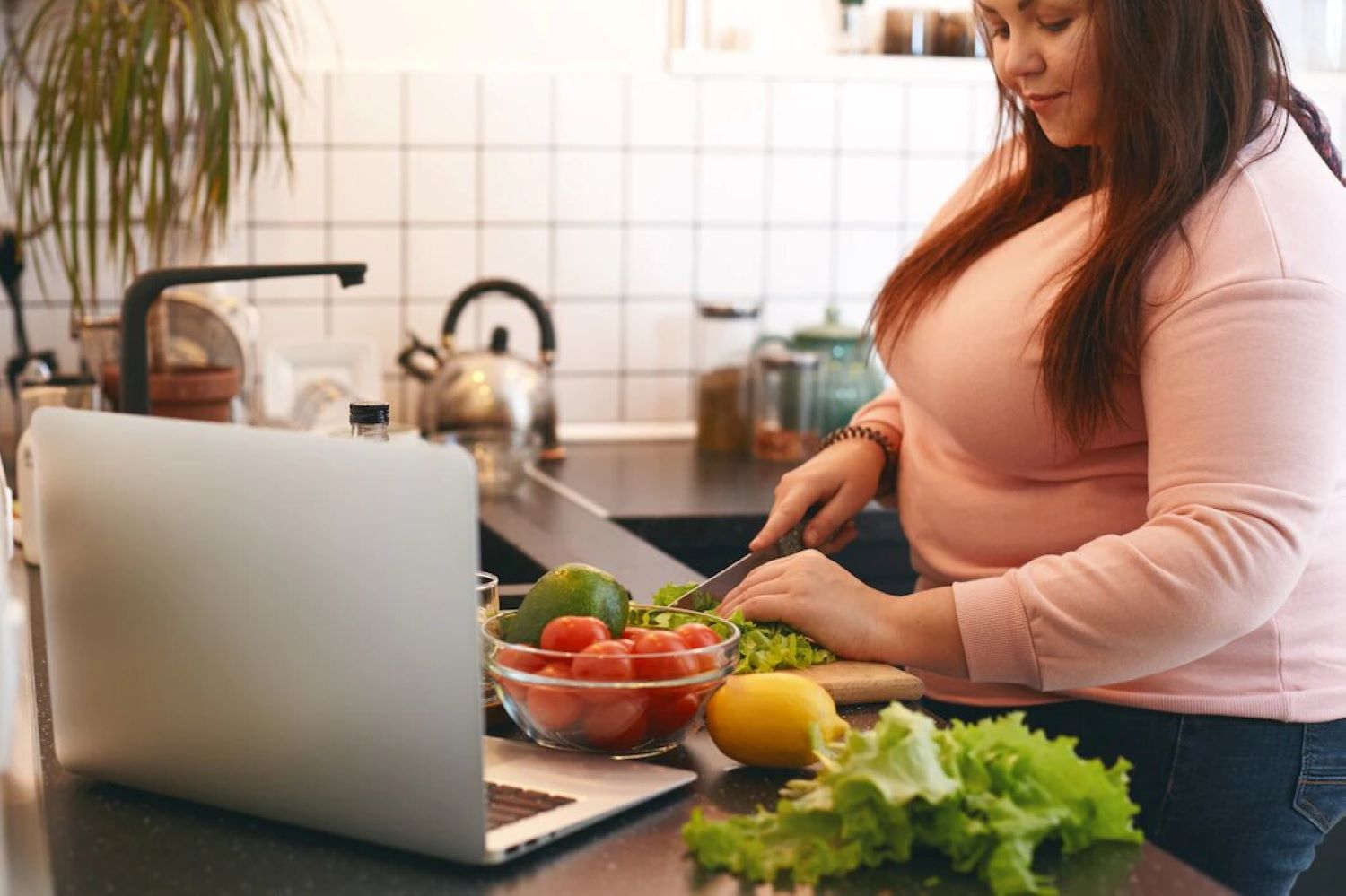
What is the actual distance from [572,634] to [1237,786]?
0.58 metres

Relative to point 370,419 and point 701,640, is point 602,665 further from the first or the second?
point 370,419

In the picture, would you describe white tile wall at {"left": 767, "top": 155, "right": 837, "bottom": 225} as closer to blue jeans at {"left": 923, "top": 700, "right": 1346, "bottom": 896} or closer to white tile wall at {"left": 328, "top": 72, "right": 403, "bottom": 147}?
white tile wall at {"left": 328, "top": 72, "right": 403, "bottom": 147}

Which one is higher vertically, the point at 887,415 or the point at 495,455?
the point at 887,415

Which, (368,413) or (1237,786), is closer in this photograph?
(368,413)

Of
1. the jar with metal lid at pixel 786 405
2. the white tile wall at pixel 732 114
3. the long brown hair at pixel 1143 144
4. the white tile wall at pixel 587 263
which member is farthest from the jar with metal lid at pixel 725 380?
the long brown hair at pixel 1143 144

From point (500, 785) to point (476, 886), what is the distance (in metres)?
0.11

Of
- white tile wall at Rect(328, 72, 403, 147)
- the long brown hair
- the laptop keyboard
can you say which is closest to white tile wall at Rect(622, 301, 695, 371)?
white tile wall at Rect(328, 72, 403, 147)

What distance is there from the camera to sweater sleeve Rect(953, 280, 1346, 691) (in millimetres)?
1118

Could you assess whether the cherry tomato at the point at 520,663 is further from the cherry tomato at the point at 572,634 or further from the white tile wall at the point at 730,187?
the white tile wall at the point at 730,187

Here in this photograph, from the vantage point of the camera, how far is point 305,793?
2.95 ft

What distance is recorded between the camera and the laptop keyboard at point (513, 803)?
0.90 meters

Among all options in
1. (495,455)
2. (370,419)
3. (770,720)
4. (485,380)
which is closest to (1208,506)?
(770,720)

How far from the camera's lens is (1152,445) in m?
1.18

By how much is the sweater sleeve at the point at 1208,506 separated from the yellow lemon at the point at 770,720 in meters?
0.23
